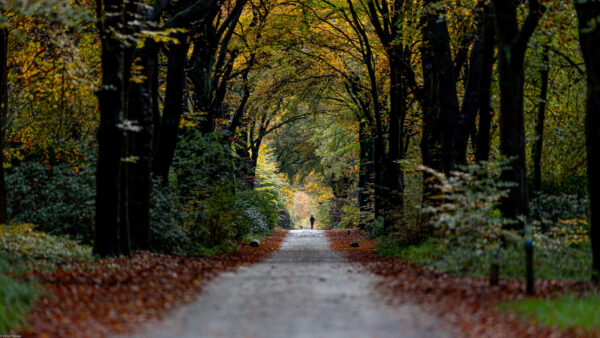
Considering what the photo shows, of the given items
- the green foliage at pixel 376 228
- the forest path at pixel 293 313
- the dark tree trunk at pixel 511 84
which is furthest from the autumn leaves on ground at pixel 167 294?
the green foliage at pixel 376 228

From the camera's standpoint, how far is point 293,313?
700 centimetres

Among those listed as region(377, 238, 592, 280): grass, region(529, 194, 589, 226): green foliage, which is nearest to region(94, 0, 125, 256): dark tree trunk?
region(377, 238, 592, 280): grass

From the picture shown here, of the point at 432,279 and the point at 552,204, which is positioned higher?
the point at 552,204

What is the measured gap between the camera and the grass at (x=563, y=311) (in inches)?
250

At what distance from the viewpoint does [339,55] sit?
26.0 metres

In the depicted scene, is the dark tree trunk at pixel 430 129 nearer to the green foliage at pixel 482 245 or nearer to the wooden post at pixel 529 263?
the green foliage at pixel 482 245

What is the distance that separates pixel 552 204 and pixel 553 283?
8800 millimetres

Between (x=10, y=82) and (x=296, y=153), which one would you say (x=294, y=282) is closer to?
(x=10, y=82)

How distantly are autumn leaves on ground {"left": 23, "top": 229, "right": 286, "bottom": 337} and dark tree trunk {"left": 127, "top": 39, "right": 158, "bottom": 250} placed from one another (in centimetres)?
147

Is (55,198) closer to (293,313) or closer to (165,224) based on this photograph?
(165,224)

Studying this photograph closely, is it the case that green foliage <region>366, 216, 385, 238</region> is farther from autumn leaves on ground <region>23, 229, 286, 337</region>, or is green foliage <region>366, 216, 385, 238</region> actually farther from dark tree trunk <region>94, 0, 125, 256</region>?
dark tree trunk <region>94, 0, 125, 256</region>

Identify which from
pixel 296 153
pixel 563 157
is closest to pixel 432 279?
pixel 563 157

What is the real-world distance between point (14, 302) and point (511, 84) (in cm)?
993

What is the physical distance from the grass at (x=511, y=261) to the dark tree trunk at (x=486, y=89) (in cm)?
268
